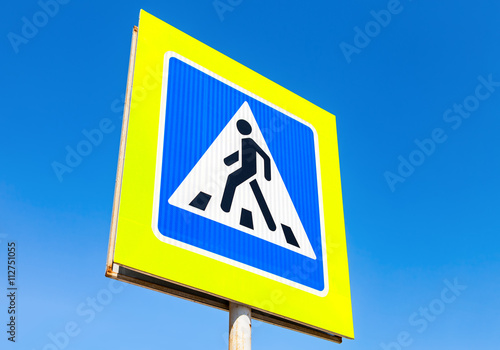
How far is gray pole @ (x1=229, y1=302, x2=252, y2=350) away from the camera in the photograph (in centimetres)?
435

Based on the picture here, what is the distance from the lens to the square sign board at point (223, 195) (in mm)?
4285

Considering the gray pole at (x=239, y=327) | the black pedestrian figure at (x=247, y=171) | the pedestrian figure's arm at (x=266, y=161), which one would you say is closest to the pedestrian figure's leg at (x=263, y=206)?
the black pedestrian figure at (x=247, y=171)

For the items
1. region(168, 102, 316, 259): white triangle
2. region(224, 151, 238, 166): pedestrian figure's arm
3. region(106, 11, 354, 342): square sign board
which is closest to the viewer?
region(106, 11, 354, 342): square sign board

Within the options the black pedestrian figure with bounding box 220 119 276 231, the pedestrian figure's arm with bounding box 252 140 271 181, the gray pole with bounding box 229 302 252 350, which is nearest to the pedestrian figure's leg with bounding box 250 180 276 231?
the black pedestrian figure with bounding box 220 119 276 231

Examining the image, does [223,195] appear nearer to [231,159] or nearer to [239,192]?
[239,192]

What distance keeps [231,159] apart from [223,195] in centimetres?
42

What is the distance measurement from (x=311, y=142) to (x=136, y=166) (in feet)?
7.73

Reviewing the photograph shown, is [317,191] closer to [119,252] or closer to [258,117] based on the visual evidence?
[258,117]

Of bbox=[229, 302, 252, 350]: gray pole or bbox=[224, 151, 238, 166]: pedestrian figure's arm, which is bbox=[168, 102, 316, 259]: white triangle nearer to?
bbox=[224, 151, 238, 166]: pedestrian figure's arm

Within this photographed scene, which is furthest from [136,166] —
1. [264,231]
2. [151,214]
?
[264,231]

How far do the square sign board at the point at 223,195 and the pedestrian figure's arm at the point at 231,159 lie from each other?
10mm

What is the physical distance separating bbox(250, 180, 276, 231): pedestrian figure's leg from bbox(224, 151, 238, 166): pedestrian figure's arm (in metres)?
0.26

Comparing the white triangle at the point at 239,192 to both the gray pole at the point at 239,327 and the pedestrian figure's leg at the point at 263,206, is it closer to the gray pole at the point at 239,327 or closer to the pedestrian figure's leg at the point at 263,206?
the pedestrian figure's leg at the point at 263,206

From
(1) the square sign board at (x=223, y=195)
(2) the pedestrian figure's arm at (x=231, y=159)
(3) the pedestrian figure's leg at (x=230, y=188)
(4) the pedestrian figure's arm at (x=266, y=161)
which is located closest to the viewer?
(1) the square sign board at (x=223, y=195)
